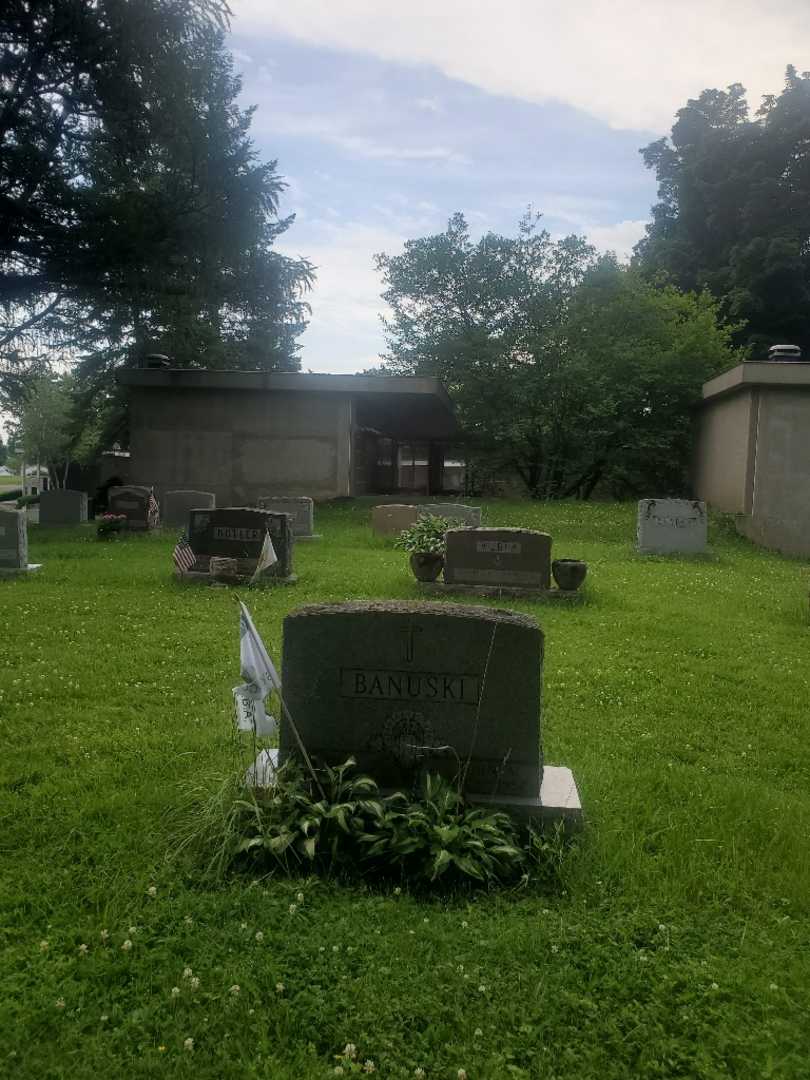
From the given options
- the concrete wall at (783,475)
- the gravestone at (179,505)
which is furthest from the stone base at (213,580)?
the concrete wall at (783,475)

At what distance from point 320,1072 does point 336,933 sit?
705 millimetres

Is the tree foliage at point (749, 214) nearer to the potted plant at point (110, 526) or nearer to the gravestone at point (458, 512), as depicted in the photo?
the gravestone at point (458, 512)

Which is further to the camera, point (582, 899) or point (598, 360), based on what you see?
point (598, 360)

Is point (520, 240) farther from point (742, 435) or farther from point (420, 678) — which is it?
point (420, 678)

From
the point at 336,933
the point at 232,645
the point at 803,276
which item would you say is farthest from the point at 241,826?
the point at 803,276

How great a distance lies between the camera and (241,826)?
3990 mm

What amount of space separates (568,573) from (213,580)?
4861mm

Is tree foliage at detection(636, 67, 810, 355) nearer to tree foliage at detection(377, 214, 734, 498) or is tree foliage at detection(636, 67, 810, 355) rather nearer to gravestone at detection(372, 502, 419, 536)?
tree foliage at detection(377, 214, 734, 498)

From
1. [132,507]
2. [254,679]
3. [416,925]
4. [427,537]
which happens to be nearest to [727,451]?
[427,537]

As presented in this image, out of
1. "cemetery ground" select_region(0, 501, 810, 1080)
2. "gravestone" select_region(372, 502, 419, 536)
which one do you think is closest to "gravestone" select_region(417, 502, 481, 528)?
"gravestone" select_region(372, 502, 419, 536)

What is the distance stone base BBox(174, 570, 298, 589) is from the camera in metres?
12.0

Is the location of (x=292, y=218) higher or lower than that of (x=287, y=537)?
higher

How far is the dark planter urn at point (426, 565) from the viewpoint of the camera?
11984 mm

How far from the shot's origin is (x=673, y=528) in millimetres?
16094
